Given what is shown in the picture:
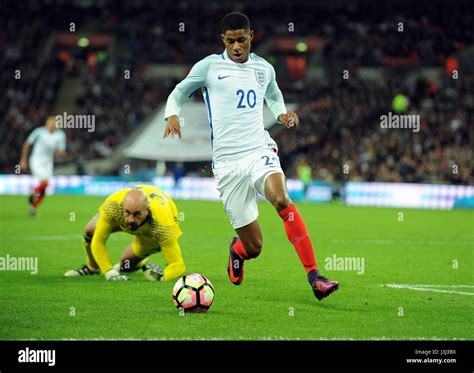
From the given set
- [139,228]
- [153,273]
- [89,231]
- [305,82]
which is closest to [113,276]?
[153,273]

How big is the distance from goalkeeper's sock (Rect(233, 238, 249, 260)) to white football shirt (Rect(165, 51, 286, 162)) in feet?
3.58

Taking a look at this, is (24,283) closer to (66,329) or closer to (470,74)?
(66,329)

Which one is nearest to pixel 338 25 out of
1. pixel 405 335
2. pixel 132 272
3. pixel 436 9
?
pixel 436 9

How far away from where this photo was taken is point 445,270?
12484mm

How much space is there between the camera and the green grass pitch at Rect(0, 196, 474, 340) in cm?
764

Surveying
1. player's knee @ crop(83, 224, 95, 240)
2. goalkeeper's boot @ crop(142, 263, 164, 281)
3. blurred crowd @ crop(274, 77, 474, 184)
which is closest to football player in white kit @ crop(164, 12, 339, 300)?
goalkeeper's boot @ crop(142, 263, 164, 281)

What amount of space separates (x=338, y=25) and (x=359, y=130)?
341 inches

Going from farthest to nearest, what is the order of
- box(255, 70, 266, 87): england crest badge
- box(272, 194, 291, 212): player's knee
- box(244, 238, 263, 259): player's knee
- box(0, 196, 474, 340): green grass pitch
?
box(244, 238, 263, 259): player's knee
box(255, 70, 266, 87): england crest badge
box(272, 194, 291, 212): player's knee
box(0, 196, 474, 340): green grass pitch

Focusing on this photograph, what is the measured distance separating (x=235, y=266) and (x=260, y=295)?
0.56 meters

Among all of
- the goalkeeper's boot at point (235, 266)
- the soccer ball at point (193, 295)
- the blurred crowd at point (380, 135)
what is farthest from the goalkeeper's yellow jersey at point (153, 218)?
the blurred crowd at point (380, 135)

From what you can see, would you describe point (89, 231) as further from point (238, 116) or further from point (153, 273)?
point (238, 116)

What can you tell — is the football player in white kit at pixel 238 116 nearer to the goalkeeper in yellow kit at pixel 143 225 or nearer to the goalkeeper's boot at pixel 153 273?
the goalkeeper in yellow kit at pixel 143 225

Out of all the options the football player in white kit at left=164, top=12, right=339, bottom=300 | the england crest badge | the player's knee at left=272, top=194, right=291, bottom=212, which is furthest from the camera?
the england crest badge

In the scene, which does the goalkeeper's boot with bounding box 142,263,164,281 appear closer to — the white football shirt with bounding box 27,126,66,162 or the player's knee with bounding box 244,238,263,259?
the player's knee with bounding box 244,238,263,259
